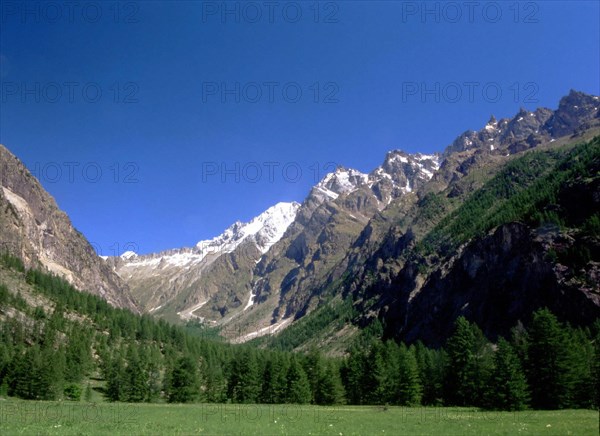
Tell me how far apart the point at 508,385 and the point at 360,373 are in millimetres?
39509

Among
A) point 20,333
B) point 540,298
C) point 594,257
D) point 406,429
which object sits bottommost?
point 406,429

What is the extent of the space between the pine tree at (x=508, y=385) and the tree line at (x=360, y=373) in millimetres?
121

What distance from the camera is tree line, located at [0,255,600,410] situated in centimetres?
5441

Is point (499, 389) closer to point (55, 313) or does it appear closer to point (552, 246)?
point (552, 246)

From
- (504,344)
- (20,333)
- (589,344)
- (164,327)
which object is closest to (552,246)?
(589,344)

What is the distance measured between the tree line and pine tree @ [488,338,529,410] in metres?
0.12

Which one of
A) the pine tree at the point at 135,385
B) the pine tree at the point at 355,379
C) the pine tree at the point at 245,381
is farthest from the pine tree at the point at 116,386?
the pine tree at the point at 355,379

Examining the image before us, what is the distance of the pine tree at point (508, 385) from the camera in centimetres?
5194

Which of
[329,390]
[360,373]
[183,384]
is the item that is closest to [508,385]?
[329,390]

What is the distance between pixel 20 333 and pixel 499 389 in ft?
415

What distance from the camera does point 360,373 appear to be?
8819 cm

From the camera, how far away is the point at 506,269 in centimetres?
17750

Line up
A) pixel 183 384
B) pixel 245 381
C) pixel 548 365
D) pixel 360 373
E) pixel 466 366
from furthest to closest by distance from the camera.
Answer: pixel 245 381 → pixel 183 384 → pixel 360 373 → pixel 466 366 → pixel 548 365

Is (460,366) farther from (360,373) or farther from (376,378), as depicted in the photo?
(360,373)
